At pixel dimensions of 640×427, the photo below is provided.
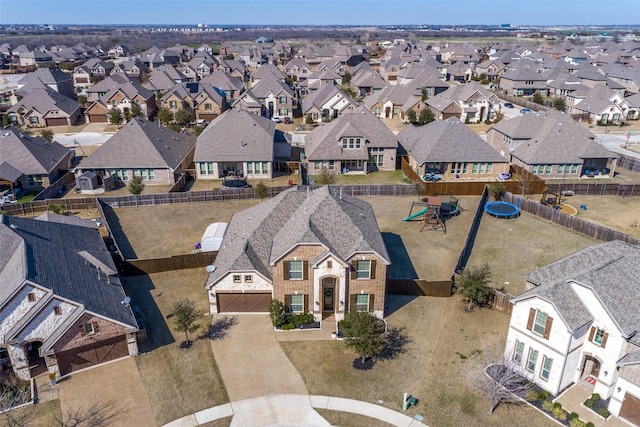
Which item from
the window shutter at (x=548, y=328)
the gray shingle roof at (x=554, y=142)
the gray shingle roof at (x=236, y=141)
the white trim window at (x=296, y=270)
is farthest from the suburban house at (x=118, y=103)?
the window shutter at (x=548, y=328)

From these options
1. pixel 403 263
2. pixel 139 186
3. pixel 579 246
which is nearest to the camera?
pixel 403 263

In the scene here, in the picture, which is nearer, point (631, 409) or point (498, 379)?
point (631, 409)

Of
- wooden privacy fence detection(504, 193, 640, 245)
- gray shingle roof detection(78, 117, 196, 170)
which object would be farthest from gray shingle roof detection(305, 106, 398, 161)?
wooden privacy fence detection(504, 193, 640, 245)

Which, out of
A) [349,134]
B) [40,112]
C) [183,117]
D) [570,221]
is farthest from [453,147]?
[40,112]

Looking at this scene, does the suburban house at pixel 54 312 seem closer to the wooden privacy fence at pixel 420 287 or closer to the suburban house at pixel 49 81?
the wooden privacy fence at pixel 420 287

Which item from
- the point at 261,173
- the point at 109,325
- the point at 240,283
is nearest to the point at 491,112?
Answer: the point at 261,173

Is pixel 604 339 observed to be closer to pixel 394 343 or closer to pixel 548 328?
pixel 548 328

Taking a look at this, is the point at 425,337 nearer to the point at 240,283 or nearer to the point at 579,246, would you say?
the point at 240,283

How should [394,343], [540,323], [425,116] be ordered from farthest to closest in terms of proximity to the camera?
[425,116] < [394,343] < [540,323]
